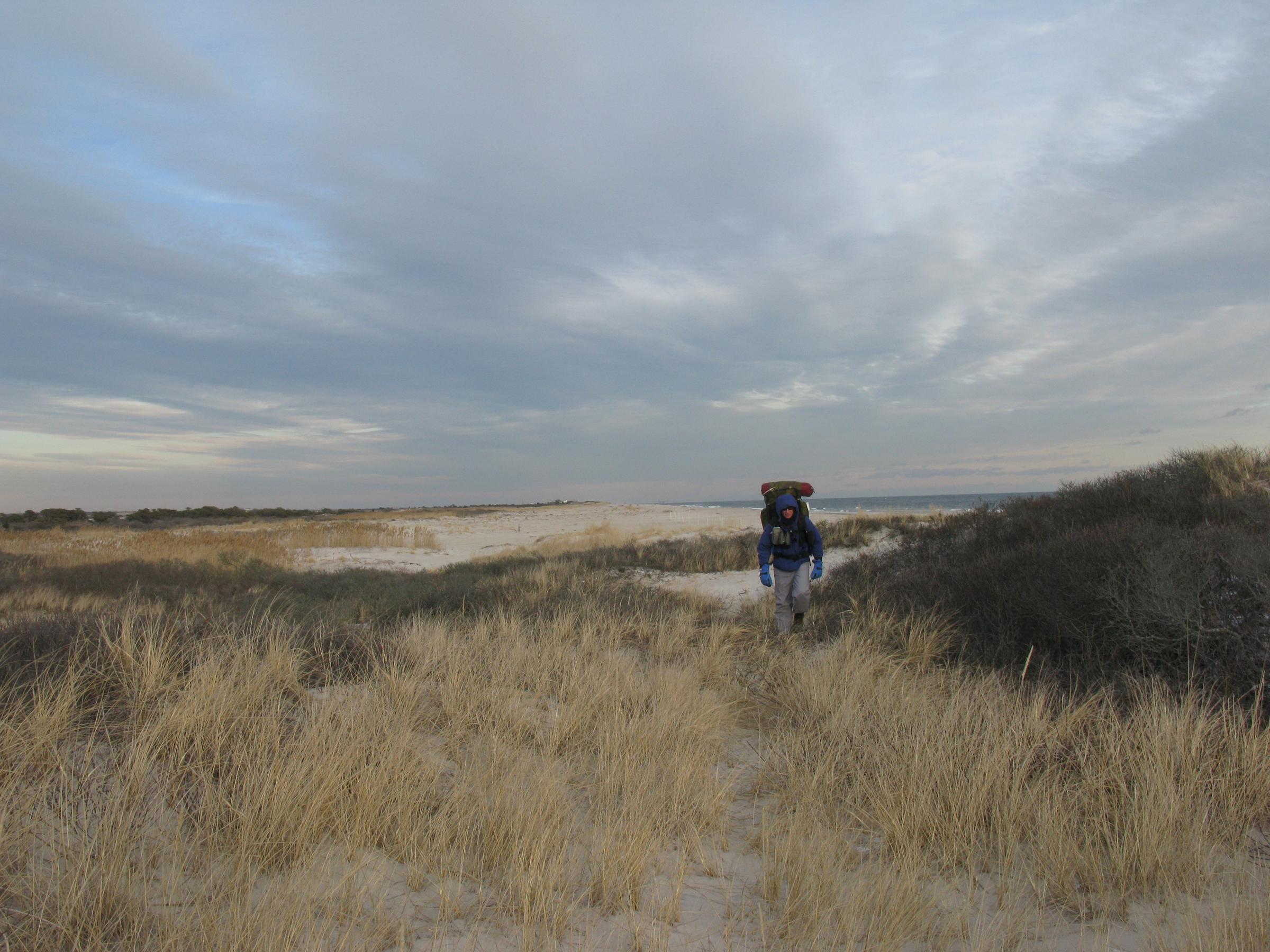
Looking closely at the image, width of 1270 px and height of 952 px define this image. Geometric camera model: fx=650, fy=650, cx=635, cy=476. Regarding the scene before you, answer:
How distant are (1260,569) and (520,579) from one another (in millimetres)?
10126

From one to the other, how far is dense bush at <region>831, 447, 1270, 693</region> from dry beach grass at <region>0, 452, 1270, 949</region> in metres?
0.79

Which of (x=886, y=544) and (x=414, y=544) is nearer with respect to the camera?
(x=886, y=544)

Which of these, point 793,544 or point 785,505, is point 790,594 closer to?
point 793,544

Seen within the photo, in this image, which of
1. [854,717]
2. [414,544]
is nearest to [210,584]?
[414,544]

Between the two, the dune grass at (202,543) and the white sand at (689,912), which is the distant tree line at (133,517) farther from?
the white sand at (689,912)

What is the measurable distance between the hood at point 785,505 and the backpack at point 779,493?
0.02 metres

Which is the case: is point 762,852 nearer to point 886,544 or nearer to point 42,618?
point 42,618

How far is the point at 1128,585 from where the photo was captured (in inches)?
Result: 222

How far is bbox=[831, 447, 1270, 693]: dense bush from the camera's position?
203 inches

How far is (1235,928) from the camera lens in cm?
246

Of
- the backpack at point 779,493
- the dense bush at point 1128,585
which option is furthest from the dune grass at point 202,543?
the dense bush at point 1128,585

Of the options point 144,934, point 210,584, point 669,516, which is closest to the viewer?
point 144,934

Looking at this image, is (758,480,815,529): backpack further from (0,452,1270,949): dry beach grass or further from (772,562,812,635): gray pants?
(0,452,1270,949): dry beach grass

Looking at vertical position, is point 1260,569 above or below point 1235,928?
above
